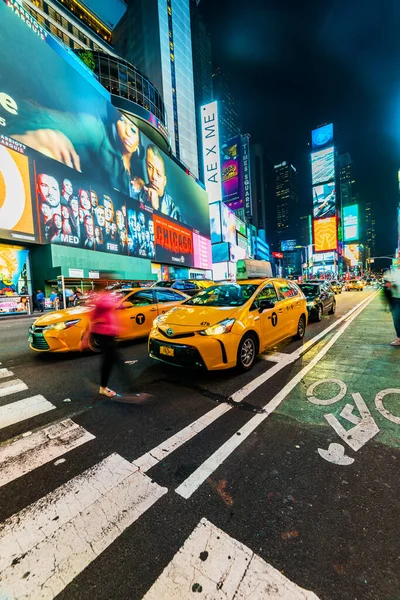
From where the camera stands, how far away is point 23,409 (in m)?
3.59

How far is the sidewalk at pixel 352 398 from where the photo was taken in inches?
111

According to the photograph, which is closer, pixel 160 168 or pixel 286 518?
pixel 286 518

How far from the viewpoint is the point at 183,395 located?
3.91 metres

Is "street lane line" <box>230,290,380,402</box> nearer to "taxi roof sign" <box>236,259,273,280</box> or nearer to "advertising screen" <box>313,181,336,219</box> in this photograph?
"taxi roof sign" <box>236,259,273,280</box>

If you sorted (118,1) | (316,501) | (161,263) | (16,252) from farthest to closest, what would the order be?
(118,1) → (161,263) → (16,252) → (316,501)

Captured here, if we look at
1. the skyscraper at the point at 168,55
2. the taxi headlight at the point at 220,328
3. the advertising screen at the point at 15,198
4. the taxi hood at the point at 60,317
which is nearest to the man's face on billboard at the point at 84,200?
the advertising screen at the point at 15,198

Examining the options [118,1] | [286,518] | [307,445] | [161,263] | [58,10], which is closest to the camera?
[286,518]

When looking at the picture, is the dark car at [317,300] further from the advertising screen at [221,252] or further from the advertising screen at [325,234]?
the advertising screen at [325,234]

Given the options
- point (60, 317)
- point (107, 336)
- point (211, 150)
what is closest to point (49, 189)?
point (60, 317)

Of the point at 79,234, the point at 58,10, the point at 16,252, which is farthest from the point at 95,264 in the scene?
the point at 58,10

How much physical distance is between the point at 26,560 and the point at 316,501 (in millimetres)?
1998

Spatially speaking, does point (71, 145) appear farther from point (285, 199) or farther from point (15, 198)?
point (285, 199)

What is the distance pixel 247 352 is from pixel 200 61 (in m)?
126

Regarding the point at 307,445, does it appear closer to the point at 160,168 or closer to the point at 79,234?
the point at 79,234
